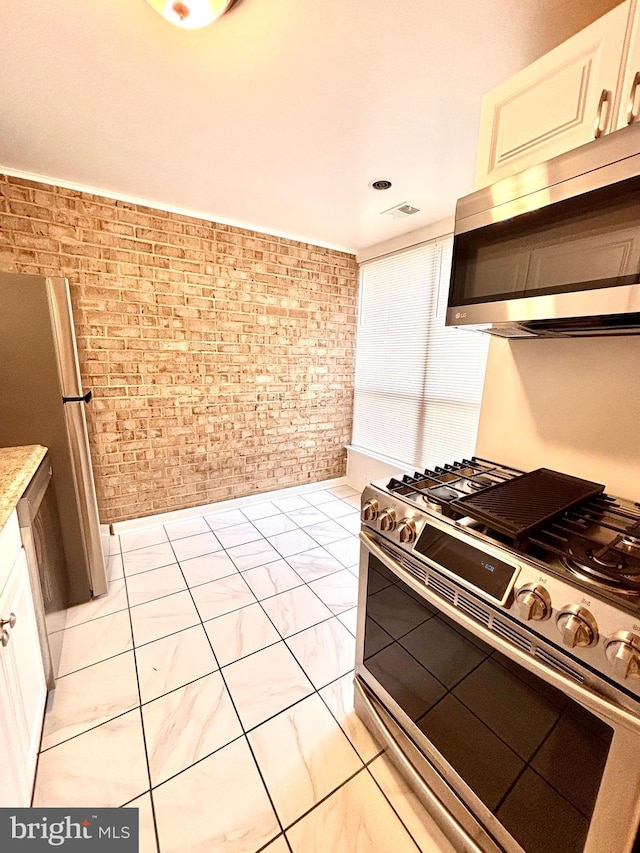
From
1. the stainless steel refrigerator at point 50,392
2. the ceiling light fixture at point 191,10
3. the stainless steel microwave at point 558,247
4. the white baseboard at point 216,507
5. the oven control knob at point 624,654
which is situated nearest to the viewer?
the oven control knob at point 624,654

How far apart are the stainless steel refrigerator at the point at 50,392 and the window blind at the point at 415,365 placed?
8.18 feet

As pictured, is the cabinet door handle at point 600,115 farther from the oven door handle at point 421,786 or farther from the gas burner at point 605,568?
the oven door handle at point 421,786

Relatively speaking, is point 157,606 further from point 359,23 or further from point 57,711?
point 359,23

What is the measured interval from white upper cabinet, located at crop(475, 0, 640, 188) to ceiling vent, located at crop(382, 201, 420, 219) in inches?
49.5

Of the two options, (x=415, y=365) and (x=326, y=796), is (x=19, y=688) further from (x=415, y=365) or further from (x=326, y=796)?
(x=415, y=365)

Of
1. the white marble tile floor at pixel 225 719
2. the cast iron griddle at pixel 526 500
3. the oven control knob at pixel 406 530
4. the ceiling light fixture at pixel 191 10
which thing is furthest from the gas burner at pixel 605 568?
the ceiling light fixture at pixel 191 10

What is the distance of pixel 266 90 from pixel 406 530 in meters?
Result: 1.83

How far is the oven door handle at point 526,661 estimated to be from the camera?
66cm

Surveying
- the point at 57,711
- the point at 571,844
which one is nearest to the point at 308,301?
the point at 57,711

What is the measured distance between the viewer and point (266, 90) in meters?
1.45

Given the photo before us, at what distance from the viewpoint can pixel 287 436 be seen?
11.5 ft

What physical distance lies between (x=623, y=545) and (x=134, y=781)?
5.68 ft

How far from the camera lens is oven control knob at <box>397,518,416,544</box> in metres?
1.03

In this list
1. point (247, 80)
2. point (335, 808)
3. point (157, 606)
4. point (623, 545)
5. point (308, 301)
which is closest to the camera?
point (623, 545)
